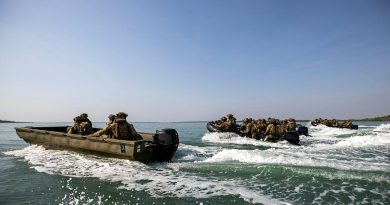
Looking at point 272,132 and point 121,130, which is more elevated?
point 121,130

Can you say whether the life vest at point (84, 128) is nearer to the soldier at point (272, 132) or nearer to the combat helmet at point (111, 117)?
the combat helmet at point (111, 117)

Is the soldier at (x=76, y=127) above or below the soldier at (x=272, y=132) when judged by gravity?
above

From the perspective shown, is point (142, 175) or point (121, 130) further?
point (121, 130)

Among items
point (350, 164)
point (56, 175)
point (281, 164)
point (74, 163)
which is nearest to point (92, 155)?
point (74, 163)

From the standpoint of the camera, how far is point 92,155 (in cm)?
1164

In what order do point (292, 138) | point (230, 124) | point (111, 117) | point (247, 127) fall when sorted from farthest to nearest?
point (230, 124)
point (247, 127)
point (292, 138)
point (111, 117)

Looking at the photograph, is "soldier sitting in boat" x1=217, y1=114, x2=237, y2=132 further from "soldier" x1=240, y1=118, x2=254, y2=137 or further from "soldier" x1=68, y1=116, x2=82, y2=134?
"soldier" x1=68, y1=116, x2=82, y2=134

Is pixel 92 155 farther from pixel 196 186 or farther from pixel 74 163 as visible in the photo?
pixel 196 186

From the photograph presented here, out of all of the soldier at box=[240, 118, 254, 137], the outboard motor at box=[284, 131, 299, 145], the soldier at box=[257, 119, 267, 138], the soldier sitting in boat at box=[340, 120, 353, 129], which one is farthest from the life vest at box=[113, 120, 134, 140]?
the soldier sitting in boat at box=[340, 120, 353, 129]

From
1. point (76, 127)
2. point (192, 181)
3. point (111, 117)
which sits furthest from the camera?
point (76, 127)

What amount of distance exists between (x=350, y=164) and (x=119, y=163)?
8.13 m

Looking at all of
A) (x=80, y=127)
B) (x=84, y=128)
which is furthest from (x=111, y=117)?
(x=80, y=127)

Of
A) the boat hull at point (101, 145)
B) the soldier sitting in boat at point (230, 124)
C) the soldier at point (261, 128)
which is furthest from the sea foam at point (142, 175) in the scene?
the soldier sitting in boat at point (230, 124)

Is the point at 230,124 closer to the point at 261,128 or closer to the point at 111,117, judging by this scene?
the point at 261,128
